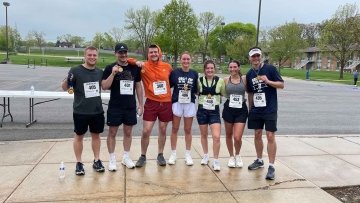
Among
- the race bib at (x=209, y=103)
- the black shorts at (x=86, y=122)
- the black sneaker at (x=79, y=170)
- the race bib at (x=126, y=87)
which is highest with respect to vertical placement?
the race bib at (x=126, y=87)

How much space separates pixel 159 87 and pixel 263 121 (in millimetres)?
1755

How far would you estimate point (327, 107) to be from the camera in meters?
14.6

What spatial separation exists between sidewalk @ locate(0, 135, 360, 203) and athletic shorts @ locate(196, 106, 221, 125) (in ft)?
2.56

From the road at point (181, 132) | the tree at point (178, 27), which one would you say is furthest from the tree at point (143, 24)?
the road at point (181, 132)

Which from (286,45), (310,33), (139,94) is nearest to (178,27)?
(286,45)

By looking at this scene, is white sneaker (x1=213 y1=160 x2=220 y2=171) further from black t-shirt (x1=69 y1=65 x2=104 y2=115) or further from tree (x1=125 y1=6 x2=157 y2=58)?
tree (x1=125 y1=6 x2=157 y2=58)

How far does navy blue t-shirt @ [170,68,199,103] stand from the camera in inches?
220

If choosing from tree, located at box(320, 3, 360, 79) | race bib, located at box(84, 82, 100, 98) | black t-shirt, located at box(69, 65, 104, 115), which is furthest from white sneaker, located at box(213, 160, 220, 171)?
tree, located at box(320, 3, 360, 79)

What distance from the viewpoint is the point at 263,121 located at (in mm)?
5438

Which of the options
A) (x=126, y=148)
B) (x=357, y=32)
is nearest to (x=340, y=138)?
(x=126, y=148)

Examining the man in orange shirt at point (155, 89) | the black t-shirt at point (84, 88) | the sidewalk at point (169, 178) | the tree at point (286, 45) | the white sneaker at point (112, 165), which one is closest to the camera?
the sidewalk at point (169, 178)

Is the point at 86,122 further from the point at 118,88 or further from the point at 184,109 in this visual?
the point at 184,109

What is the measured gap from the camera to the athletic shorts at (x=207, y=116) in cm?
567

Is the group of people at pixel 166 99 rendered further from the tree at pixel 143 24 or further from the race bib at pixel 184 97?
the tree at pixel 143 24
